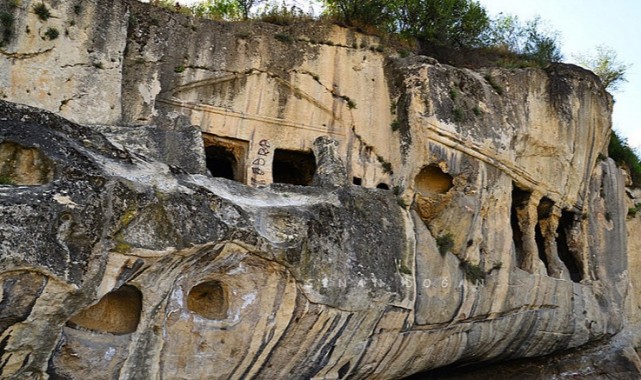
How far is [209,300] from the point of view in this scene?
8508mm

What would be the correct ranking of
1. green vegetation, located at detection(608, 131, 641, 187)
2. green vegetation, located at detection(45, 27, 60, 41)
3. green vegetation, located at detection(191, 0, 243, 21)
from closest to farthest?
green vegetation, located at detection(45, 27, 60, 41) < green vegetation, located at detection(191, 0, 243, 21) < green vegetation, located at detection(608, 131, 641, 187)

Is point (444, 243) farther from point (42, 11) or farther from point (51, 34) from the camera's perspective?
point (42, 11)

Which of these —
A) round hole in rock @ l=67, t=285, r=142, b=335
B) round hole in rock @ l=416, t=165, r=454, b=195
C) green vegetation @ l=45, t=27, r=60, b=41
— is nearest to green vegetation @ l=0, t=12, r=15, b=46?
green vegetation @ l=45, t=27, r=60, b=41

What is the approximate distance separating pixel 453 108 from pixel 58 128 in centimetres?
590

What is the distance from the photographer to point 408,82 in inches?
432

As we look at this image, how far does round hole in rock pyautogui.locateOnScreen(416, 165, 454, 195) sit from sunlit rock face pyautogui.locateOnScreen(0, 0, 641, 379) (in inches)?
1.2

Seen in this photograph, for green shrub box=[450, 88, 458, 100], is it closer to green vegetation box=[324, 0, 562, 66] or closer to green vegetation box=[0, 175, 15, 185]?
green vegetation box=[324, 0, 562, 66]

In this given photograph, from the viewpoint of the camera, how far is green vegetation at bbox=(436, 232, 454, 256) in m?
10.3

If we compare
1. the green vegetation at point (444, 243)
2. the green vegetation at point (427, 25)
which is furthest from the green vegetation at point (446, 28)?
the green vegetation at point (444, 243)

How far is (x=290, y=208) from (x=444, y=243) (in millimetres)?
2778

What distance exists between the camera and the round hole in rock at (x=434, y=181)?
425 inches

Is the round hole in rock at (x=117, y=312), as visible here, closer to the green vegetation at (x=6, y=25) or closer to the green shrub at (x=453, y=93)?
the green vegetation at (x=6, y=25)

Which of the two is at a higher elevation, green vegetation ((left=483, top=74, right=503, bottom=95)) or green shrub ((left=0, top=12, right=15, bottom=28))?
green vegetation ((left=483, top=74, right=503, bottom=95))

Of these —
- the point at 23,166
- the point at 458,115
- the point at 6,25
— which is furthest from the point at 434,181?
the point at 6,25
